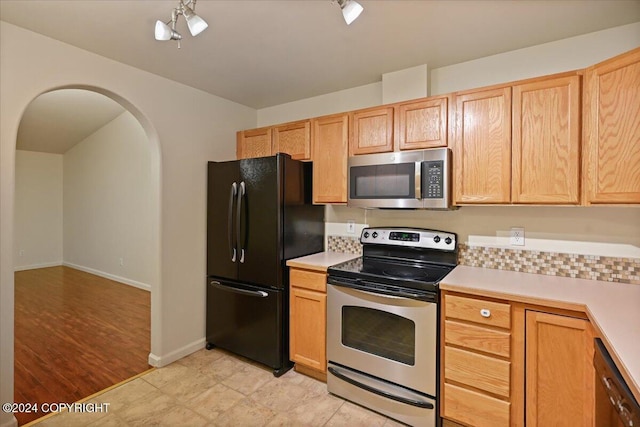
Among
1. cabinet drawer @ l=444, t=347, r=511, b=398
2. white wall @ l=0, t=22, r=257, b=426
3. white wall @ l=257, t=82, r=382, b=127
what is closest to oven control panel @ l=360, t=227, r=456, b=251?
cabinet drawer @ l=444, t=347, r=511, b=398

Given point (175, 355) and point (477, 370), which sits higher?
point (477, 370)

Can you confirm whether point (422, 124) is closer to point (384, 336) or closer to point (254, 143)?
point (384, 336)

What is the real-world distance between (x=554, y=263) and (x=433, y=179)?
3.16 ft

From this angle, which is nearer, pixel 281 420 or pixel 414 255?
pixel 281 420

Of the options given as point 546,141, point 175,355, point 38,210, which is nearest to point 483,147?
point 546,141

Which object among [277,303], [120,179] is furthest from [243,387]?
[120,179]

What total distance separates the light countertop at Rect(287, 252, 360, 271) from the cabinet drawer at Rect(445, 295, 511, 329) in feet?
2.95

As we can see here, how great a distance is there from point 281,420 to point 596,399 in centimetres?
170

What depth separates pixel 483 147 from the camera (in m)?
2.04

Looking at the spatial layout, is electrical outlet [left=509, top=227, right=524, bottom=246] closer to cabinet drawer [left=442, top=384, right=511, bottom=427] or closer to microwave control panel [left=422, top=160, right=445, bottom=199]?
microwave control panel [left=422, top=160, right=445, bottom=199]

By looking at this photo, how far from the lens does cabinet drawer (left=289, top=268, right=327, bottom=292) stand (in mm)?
2363

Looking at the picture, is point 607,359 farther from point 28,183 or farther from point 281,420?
point 28,183

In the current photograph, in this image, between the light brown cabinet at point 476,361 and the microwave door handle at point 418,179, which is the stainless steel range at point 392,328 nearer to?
the light brown cabinet at point 476,361

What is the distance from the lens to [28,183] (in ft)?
20.7
